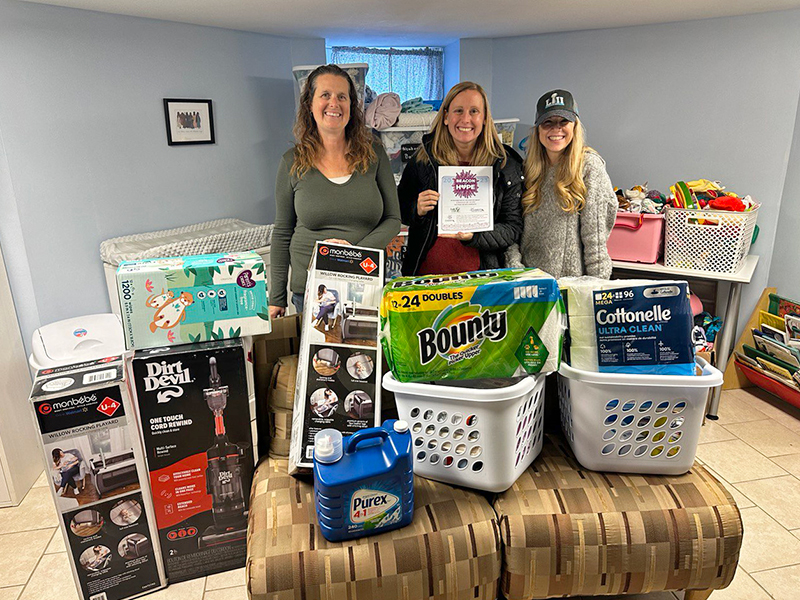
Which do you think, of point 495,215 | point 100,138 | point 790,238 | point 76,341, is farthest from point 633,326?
point 100,138

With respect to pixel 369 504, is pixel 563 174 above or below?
above

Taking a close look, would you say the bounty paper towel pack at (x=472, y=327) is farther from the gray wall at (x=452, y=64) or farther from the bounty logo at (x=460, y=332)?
the gray wall at (x=452, y=64)

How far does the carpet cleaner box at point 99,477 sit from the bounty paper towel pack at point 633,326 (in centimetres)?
119

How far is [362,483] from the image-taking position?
118 cm

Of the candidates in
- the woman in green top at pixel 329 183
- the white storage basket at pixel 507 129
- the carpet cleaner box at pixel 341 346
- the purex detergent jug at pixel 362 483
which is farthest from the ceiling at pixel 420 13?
the purex detergent jug at pixel 362 483

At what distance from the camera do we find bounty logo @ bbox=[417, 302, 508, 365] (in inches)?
51.1

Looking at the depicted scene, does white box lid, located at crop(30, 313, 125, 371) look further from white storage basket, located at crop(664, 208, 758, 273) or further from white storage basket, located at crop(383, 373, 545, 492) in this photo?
white storage basket, located at crop(664, 208, 758, 273)

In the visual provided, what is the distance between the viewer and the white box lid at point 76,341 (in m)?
1.96

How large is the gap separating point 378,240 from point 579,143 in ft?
2.51

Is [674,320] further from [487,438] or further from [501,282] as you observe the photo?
[487,438]

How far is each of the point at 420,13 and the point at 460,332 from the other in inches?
72.9

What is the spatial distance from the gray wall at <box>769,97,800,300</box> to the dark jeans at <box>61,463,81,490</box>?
3270mm

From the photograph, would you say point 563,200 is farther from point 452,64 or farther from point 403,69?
point 403,69

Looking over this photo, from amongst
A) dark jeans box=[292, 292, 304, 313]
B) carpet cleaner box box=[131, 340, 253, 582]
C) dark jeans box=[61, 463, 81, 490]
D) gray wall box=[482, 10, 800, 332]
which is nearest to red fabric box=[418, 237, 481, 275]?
dark jeans box=[292, 292, 304, 313]
